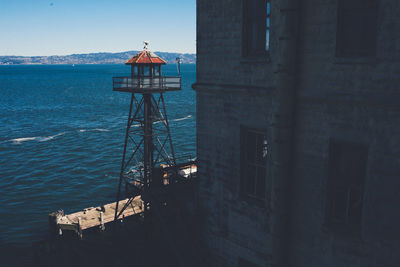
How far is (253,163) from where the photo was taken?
12500mm

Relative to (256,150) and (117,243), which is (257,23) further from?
(117,243)

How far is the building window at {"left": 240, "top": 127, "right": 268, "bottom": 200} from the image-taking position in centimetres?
1230

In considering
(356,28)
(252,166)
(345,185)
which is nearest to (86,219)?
(252,166)

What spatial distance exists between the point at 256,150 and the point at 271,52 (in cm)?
365

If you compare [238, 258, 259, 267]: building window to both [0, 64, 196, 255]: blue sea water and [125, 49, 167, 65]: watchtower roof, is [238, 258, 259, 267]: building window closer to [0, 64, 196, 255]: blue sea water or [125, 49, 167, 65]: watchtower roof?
[125, 49, 167, 65]: watchtower roof

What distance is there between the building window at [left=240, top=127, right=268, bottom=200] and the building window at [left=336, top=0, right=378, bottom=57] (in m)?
4.13

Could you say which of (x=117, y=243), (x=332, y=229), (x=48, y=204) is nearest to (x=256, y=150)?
(x=332, y=229)

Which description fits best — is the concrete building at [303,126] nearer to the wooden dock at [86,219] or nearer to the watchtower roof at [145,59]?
the watchtower roof at [145,59]

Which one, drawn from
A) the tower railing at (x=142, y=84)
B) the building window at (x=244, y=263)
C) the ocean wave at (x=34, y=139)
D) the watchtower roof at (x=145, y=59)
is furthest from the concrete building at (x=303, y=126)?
the ocean wave at (x=34, y=139)

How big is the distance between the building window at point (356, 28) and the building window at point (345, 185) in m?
2.78

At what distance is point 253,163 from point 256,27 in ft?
16.4

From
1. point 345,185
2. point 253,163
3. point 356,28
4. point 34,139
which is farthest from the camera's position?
point 34,139

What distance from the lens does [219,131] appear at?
13.2m

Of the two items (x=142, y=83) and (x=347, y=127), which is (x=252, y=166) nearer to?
(x=347, y=127)
